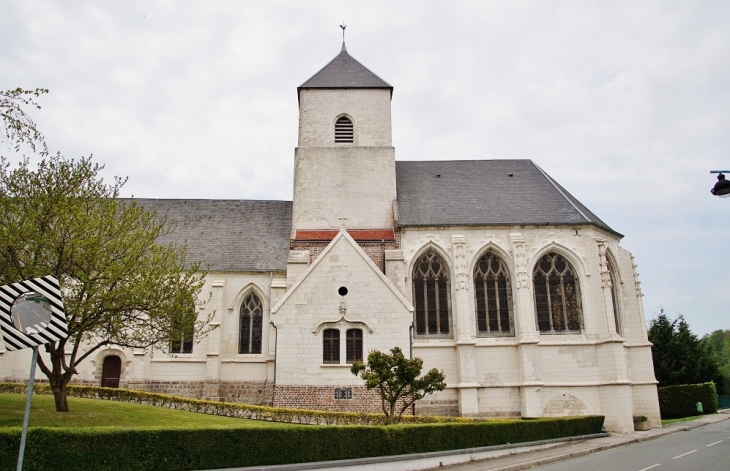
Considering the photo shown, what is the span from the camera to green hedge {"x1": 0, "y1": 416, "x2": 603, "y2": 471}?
11.0 m

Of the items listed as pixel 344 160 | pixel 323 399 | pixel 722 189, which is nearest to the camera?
pixel 722 189

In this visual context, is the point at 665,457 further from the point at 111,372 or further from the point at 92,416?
the point at 111,372

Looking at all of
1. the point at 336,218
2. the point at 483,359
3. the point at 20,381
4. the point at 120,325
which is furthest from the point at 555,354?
the point at 20,381

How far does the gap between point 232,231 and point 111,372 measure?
9.49 meters

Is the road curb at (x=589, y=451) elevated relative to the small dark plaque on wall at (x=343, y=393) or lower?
lower

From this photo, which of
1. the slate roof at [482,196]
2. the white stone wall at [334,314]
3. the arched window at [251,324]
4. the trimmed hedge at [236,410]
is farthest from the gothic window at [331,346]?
the slate roof at [482,196]

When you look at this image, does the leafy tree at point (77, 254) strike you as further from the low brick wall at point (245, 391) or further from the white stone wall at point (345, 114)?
the white stone wall at point (345, 114)

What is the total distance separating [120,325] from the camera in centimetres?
1689

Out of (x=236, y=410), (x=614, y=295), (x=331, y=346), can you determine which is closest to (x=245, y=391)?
(x=236, y=410)

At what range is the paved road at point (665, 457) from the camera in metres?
14.1

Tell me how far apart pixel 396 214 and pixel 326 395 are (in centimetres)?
1050

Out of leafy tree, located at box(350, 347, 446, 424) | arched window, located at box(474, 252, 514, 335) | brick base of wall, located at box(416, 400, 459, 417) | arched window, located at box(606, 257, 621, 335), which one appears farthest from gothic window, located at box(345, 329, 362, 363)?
arched window, located at box(606, 257, 621, 335)

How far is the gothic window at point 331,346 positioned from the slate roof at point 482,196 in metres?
7.60

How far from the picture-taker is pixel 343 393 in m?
22.7
